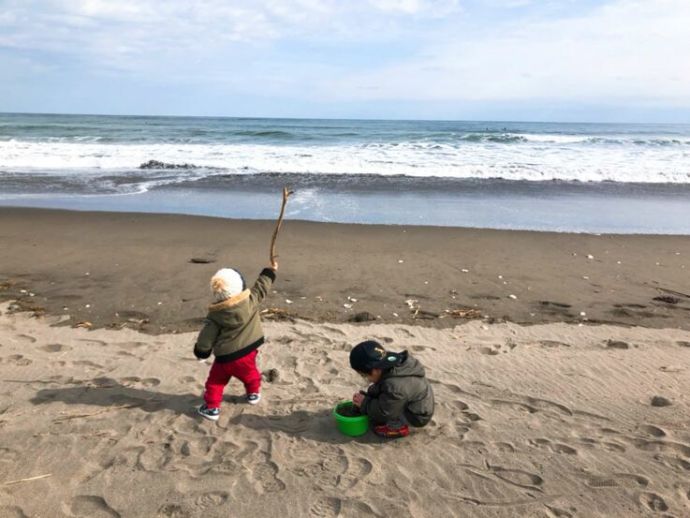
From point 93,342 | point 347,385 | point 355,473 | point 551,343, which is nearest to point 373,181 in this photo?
point 551,343

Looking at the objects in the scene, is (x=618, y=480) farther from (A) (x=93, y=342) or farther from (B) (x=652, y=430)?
(A) (x=93, y=342)

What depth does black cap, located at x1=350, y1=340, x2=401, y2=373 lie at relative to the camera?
11.1ft

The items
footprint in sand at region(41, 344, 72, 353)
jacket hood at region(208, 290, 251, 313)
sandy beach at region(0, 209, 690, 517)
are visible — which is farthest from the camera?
Result: footprint in sand at region(41, 344, 72, 353)

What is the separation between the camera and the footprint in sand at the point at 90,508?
2764 millimetres

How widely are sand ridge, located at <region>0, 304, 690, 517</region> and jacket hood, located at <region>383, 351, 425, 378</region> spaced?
42cm

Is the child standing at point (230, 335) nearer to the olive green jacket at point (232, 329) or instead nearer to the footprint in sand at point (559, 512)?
the olive green jacket at point (232, 329)

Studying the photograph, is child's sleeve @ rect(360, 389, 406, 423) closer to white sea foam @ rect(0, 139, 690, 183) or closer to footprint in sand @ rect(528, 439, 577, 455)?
footprint in sand @ rect(528, 439, 577, 455)

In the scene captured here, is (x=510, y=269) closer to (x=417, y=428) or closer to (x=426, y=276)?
(x=426, y=276)

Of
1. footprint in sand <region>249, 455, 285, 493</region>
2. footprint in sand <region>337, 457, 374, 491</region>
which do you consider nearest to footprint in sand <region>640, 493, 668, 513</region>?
footprint in sand <region>337, 457, 374, 491</region>

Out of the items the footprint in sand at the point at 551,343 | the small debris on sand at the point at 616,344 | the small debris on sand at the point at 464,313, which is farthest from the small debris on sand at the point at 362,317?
the small debris on sand at the point at 616,344

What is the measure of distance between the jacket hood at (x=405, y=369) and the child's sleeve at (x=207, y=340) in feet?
3.78

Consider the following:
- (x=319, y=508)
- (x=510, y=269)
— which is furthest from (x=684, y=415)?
(x=510, y=269)

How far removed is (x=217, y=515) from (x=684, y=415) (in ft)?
10.1

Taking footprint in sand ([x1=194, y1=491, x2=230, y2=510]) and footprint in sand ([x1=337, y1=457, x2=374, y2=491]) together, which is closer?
footprint in sand ([x1=194, y1=491, x2=230, y2=510])
